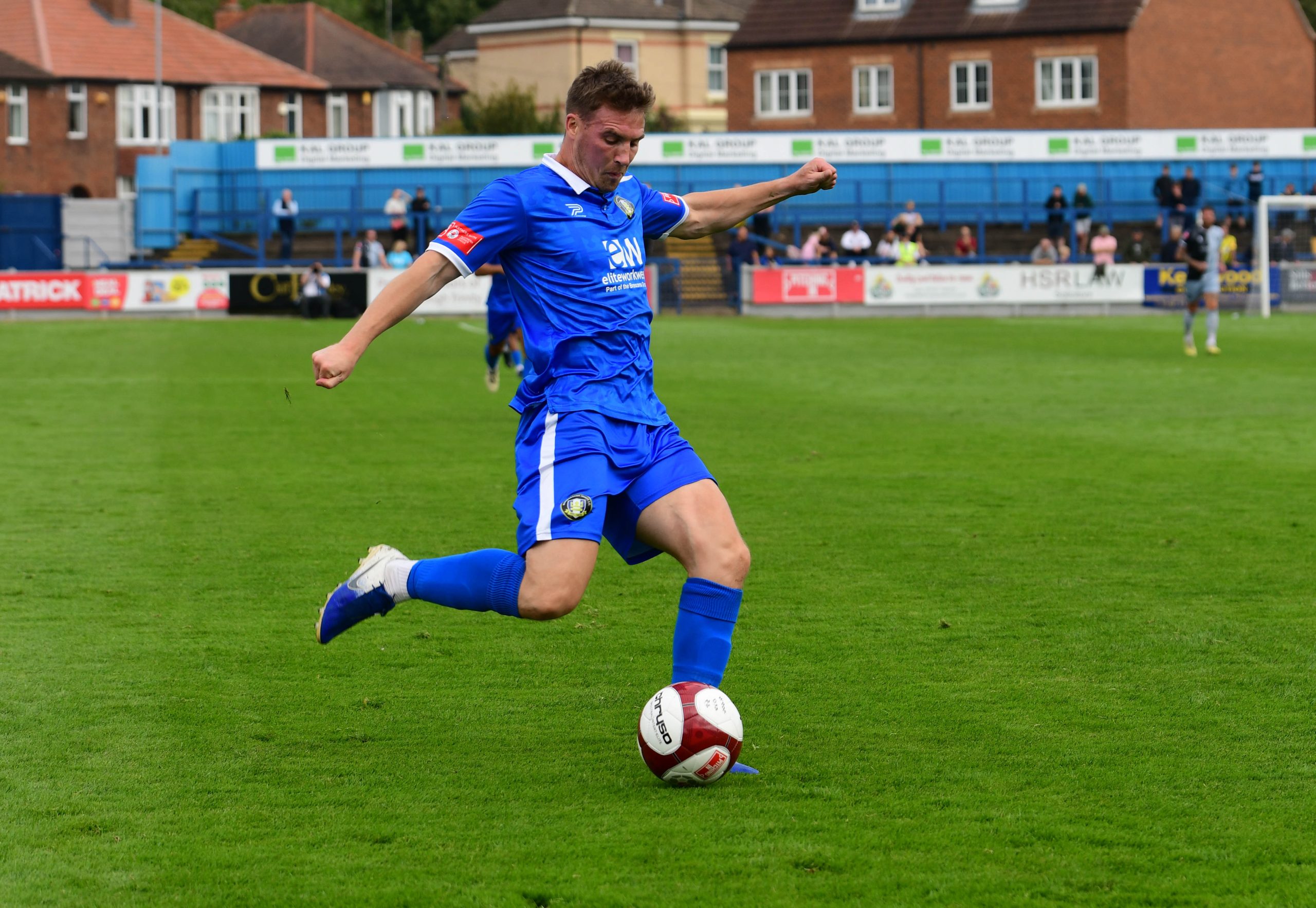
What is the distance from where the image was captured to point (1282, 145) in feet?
159

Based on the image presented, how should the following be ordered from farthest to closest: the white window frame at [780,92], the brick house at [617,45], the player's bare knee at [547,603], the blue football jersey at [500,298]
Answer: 1. the brick house at [617,45]
2. the white window frame at [780,92]
3. the blue football jersey at [500,298]
4. the player's bare knee at [547,603]

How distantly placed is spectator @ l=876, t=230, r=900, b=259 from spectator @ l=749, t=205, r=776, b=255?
283cm

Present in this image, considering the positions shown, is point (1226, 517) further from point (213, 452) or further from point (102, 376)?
point (102, 376)

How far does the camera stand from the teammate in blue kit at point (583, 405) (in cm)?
521

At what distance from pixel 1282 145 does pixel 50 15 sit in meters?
49.4

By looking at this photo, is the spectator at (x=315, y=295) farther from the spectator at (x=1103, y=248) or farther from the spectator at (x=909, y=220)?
the spectator at (x=1103, y=248)

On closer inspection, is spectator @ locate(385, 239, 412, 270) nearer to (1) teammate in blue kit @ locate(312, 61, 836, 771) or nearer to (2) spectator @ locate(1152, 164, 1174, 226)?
(2) spectator @ locate(1152, 164, 1174, 226)

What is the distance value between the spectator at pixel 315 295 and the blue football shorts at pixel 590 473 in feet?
107

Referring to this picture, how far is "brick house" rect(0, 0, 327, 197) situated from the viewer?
70125 mm

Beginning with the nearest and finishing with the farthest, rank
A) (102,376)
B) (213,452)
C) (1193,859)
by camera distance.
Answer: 1. (1193,859)
2. (213,452)
3. (102,376)

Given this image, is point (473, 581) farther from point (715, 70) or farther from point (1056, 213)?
point (715, 70)

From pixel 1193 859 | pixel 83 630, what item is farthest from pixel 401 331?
pixel 1193 859

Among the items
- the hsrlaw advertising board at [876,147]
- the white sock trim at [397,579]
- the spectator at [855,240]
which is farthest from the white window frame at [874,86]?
the white sock trim at [397,579]

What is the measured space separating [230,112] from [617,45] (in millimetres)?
18470
